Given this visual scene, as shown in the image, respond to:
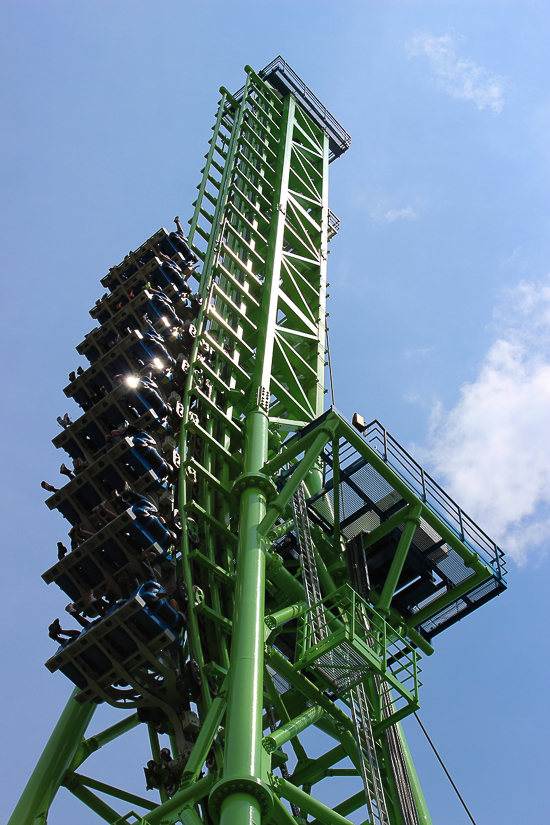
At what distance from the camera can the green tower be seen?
47.3 feet

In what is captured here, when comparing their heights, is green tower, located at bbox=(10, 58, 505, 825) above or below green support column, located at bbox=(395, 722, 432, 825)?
above

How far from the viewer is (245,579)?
48.9 feet

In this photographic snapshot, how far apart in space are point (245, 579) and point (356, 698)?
9.63ft

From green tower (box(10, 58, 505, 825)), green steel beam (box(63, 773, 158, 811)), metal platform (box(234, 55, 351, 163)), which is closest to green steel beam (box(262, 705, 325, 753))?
green tower (box(10, 58, 505, 825))

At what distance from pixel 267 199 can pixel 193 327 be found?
881 cm

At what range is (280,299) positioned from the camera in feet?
80.8

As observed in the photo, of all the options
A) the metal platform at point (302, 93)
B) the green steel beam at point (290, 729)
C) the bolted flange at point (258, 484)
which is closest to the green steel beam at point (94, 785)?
the green steel beam at point (290, 729)

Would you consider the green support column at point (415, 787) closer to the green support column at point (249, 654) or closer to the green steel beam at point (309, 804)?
the green steel beam at point (309, 804)

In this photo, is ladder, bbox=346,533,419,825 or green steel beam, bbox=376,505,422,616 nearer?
ladder, bbox=346,533,419,825

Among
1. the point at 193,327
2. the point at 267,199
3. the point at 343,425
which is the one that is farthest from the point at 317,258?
the point at 343,425

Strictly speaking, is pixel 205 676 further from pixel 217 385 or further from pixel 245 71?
pixel 245 71

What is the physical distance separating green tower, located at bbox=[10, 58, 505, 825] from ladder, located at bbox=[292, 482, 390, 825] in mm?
52

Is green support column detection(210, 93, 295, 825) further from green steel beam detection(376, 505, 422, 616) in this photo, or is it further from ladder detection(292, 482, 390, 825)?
green steel beam detection(376, 505, 422, 616)

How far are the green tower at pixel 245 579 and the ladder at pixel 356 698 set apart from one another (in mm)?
52
